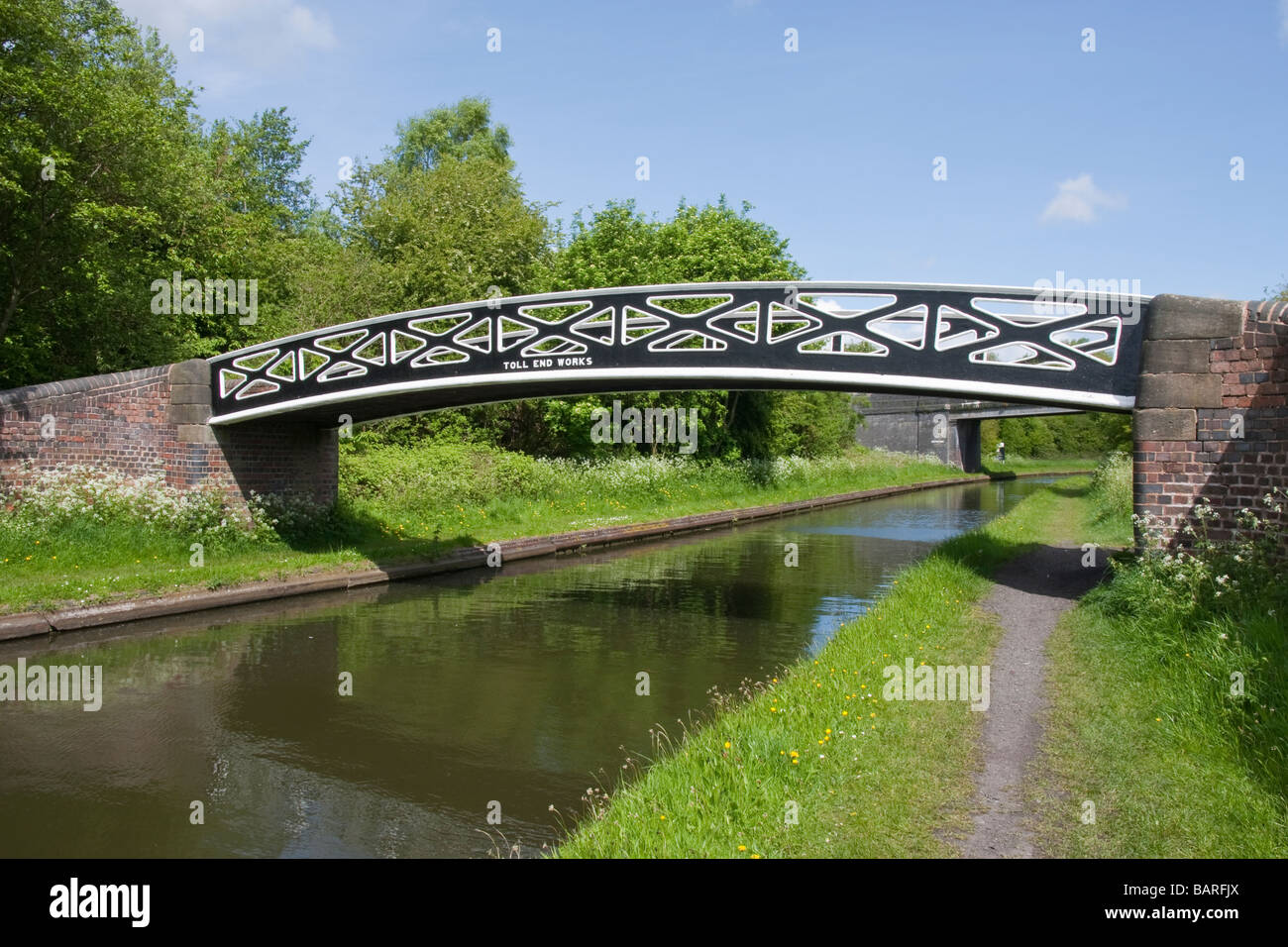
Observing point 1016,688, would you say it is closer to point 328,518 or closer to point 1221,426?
point 1221,426

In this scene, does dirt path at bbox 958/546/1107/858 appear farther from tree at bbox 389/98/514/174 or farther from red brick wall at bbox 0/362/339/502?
tree at bbox 389/98/514/174

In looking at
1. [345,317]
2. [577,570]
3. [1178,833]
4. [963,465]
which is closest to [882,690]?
[1178,833]

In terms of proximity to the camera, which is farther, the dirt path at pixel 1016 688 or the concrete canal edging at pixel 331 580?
the concrete canal edging at pixel 331 580

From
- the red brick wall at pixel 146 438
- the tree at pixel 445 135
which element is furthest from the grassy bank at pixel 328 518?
the tree at pixel 445 135

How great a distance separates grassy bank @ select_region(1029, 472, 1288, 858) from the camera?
445 centimetres

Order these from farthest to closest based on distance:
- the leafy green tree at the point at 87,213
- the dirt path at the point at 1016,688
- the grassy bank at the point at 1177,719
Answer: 1. the leafy green tree at the point at 87,213
2. the dirt path at the point at 1016,688
3. the grassy bank at the point at 1177,719

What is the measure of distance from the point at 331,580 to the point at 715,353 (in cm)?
681

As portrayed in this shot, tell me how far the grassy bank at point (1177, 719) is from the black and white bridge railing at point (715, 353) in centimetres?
247

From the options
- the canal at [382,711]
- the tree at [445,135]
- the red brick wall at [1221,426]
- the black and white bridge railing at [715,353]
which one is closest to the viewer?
the canal at [382,711]

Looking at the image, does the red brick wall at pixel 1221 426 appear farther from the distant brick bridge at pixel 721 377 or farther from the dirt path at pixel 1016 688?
the dirt path at pixel 1016 688

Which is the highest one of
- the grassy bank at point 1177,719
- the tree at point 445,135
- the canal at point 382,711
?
the tree at point 445,135

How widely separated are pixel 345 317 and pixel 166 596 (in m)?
15.6

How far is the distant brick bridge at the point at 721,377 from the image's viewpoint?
8734 millimetres

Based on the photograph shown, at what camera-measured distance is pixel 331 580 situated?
13.8 m
